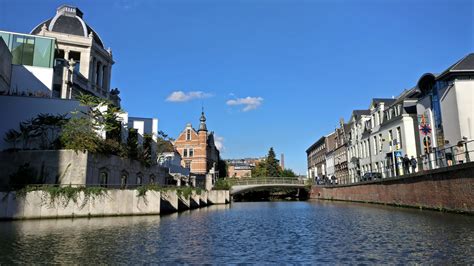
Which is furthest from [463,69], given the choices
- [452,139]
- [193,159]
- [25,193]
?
[193,159]

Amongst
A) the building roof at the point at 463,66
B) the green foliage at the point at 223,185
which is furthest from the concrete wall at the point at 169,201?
the green foliage at the point at 223,185

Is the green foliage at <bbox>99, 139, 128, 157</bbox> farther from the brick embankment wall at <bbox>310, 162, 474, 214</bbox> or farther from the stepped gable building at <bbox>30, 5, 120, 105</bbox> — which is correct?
the brick embankment wall at <bbox>310, 162, 474, 214</bbox>

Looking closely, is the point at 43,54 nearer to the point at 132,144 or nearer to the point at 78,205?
the point at 132,144

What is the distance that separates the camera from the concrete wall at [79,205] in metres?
25.1

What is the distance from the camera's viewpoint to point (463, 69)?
3488cm

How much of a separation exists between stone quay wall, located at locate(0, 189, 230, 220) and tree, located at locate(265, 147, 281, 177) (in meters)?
80.1

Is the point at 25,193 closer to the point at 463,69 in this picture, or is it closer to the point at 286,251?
the point at 286,251

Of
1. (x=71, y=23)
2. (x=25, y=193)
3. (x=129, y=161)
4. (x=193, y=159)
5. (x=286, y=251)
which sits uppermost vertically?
(x=71, y=23)

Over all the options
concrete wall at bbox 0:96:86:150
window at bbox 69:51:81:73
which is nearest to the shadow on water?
window at bbox 69:51:81:73

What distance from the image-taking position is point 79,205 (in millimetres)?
26516

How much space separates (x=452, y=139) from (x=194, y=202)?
27.9 meters

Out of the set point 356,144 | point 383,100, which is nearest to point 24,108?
point 383,100

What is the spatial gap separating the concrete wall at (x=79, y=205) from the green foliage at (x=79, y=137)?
14.8ft

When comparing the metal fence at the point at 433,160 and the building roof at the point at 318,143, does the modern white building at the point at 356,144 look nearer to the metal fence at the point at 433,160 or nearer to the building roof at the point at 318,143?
the metal fence at the point at 433,160
